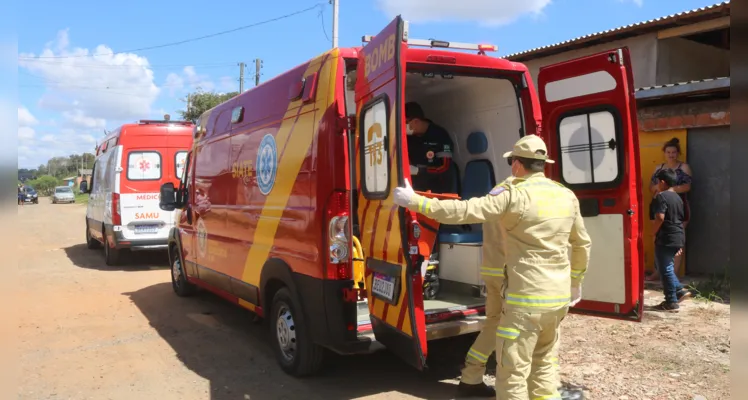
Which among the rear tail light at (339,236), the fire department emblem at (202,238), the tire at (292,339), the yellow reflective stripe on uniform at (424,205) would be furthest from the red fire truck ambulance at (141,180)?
the yellow reflective stripe on uniform at (424,205)

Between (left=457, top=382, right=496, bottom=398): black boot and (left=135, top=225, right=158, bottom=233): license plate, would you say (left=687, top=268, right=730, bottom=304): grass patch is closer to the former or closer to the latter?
(left=457, top=382, right=496, bottom=398): black boot

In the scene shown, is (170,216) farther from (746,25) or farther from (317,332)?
(746,25)

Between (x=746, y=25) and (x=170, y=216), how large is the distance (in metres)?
10.9

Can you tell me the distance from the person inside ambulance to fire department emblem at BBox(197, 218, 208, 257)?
2.91 m

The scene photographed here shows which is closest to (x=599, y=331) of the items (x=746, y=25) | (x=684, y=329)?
(x=684, y=329)

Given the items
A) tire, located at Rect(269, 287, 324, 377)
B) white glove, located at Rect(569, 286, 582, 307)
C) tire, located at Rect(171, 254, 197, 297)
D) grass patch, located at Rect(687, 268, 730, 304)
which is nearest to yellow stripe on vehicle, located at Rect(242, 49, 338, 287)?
tire, located at Rect(269, 287, 324, 377)

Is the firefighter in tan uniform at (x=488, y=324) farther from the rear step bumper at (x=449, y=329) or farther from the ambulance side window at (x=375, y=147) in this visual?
the ambulance side window at (x=375, y=147)

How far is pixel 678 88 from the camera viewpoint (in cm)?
779

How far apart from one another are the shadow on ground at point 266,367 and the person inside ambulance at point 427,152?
5.06 feet

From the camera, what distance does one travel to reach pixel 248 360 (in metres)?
5.20

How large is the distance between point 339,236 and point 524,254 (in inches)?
53.8

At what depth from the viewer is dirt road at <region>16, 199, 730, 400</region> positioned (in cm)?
437

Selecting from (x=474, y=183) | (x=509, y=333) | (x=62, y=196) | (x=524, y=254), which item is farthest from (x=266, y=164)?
(x=62, y=196)

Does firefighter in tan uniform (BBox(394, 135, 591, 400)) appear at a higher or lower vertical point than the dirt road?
higher
